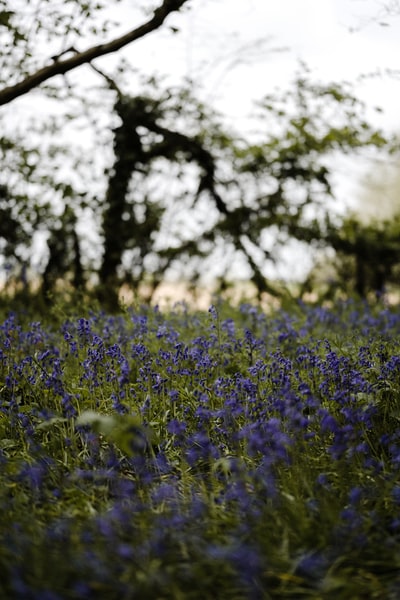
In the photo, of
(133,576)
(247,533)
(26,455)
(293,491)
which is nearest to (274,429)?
(293,491)

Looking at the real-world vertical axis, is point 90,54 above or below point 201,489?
above

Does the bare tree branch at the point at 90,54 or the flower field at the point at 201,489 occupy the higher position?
the bare tree branch at the point at 90,54

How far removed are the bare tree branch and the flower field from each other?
221 centimetres

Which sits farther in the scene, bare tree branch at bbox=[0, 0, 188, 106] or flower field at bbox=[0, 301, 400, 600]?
bare tree branch at bbox=[0, 0, 188, 106]

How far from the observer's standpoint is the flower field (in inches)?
78.6

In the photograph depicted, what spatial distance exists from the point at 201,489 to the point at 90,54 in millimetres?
3699

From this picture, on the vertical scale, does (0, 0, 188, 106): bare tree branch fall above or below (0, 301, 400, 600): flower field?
above

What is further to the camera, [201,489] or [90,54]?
[90,54]

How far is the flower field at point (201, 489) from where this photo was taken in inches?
78.6

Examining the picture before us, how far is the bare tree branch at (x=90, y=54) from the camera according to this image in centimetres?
473

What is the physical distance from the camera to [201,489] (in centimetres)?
269

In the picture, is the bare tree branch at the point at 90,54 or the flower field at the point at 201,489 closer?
the flower field at the point at 201,489

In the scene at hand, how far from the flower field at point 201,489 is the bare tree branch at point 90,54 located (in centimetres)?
221

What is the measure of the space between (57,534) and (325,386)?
1587mm
